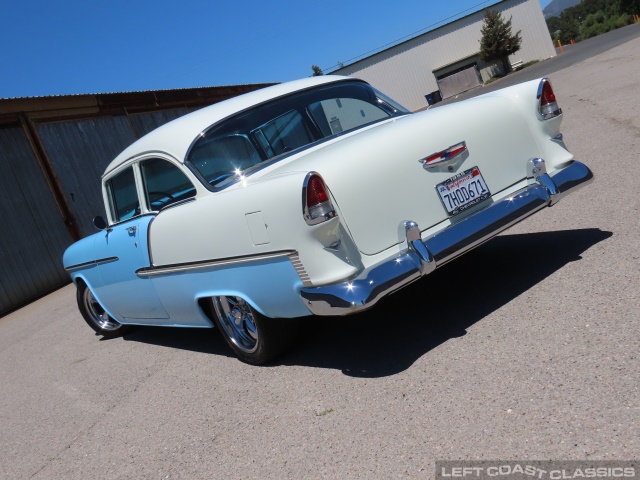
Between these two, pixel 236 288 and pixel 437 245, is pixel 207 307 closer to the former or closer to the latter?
pixel 236 288

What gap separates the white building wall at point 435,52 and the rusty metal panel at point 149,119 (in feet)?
102

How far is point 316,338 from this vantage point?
170 inches

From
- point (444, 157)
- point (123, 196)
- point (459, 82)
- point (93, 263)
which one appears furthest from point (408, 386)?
point (459, 82)

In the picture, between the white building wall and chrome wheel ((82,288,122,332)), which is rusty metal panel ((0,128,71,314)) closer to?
chrome wheel ((82,288,122,332))

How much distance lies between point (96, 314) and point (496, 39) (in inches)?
1727

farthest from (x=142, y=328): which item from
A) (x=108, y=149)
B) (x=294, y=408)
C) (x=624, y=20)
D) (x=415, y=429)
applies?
(x=624, y=20)

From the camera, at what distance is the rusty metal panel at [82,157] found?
528 inches

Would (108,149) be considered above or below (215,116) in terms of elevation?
above

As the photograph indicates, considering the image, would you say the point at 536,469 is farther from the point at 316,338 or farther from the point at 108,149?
the point at 108,149

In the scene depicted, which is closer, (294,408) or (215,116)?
(294,408)

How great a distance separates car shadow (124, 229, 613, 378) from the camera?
3.61m

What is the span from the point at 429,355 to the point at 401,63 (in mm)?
46835

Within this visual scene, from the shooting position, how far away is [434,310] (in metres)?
4.01

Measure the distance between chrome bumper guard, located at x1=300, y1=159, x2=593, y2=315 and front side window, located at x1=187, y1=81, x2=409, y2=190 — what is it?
1.10 m
